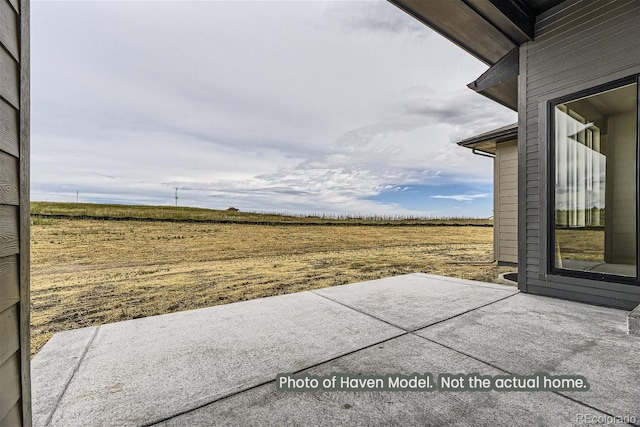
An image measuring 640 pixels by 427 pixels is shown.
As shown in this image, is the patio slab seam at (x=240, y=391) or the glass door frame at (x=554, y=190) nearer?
the patio slab seam at (x=240, y=391)

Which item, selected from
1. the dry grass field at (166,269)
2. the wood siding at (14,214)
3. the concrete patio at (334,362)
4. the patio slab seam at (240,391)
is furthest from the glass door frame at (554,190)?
the wood siding at (14,214)

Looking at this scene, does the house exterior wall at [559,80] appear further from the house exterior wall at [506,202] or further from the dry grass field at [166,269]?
the house exterior wall at [506,202]

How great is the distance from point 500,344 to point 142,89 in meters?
11.4

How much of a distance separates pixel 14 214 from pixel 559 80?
4.24m

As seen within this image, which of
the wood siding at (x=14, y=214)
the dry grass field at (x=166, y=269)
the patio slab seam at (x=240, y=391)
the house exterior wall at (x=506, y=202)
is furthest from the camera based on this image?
the house exterior wall at (x=506, y=202)

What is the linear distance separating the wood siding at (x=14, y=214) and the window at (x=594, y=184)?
13.2ft

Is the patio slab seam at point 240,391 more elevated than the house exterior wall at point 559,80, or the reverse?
the house exterior wall at point 559,80

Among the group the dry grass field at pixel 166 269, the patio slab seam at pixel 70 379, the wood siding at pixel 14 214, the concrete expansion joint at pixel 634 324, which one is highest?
the wood siding at pixel 14 214

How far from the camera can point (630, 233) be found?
2.83 meters

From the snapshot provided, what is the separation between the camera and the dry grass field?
430 cm

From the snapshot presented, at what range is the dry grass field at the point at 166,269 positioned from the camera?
4.30 m

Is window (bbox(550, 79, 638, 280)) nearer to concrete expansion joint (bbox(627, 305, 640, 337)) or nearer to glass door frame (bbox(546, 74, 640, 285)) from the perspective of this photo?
glass door frame (bbox(546, 74, 640, 285))

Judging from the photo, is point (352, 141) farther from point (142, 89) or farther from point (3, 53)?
point (3, 53)

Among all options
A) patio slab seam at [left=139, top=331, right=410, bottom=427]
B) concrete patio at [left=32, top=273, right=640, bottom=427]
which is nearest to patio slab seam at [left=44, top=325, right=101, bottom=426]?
concrete patio at [left=32, top=273, right=640, bottom=427]
